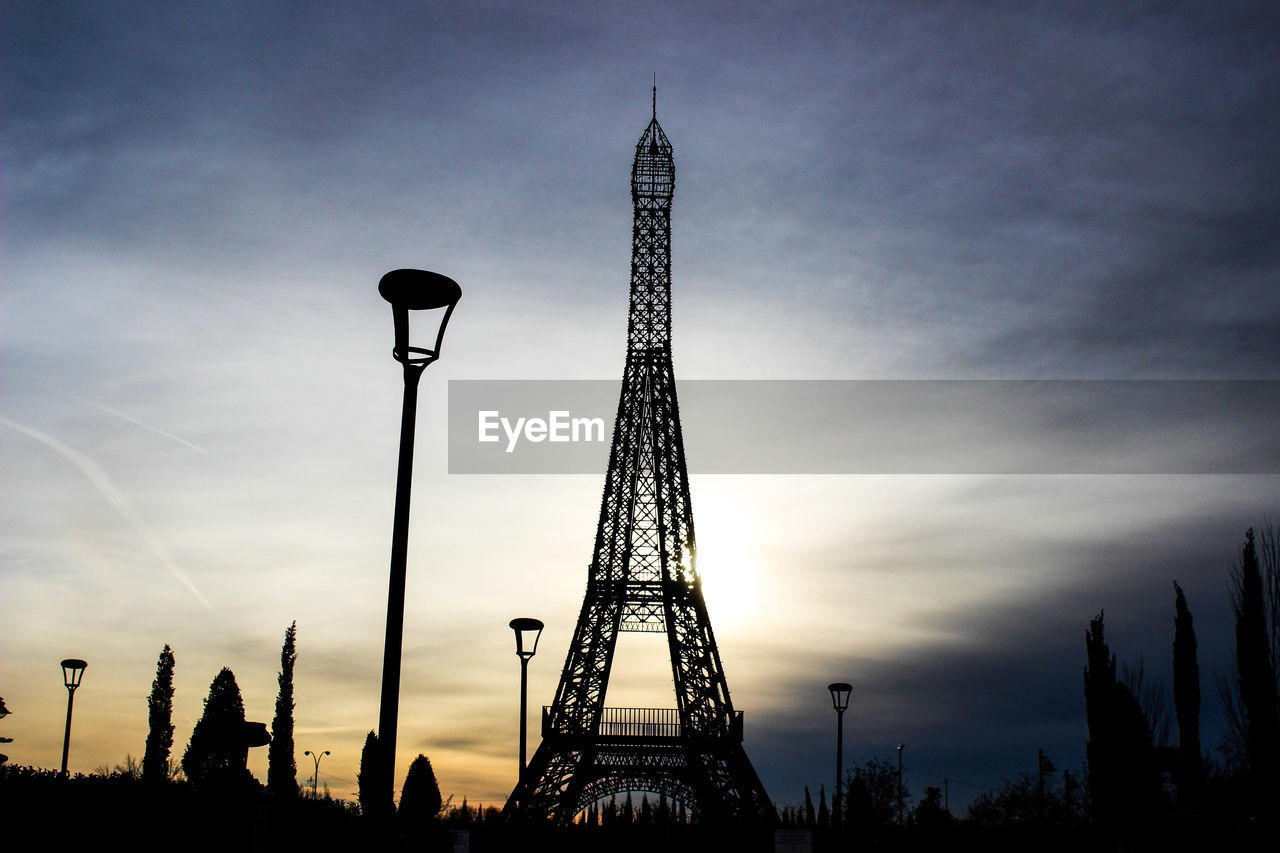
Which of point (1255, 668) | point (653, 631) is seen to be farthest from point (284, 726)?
point (1255, 668)

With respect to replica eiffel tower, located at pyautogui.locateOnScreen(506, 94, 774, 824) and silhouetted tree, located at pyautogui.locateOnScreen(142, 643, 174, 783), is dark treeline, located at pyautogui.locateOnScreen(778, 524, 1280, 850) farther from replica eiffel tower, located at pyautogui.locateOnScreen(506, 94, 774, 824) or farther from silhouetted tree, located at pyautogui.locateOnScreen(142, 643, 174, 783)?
silhouetted tree, located at pyautogui.locateOnScreen(142, 643, 174, 783)

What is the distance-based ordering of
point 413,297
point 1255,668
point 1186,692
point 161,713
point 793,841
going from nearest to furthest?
point 413,297 < point 793,841 < point 1255,668 < point 1186,692 < point 161,713

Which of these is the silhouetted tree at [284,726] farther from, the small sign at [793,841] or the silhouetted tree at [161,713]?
the small sign at [793,841]

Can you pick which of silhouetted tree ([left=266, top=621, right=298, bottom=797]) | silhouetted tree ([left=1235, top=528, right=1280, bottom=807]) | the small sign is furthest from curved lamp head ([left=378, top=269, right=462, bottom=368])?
silhouetted tree ([left=266, top=621, right=298, bottom=797])

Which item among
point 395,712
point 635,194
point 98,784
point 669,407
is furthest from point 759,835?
point 635,194

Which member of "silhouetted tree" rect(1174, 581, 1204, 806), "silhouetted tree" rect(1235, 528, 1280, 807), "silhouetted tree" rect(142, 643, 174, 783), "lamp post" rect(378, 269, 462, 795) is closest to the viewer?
"lamp post" rect(378, 269, 462, 795)

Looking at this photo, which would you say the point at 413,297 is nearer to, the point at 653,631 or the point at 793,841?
the point at 793,841
